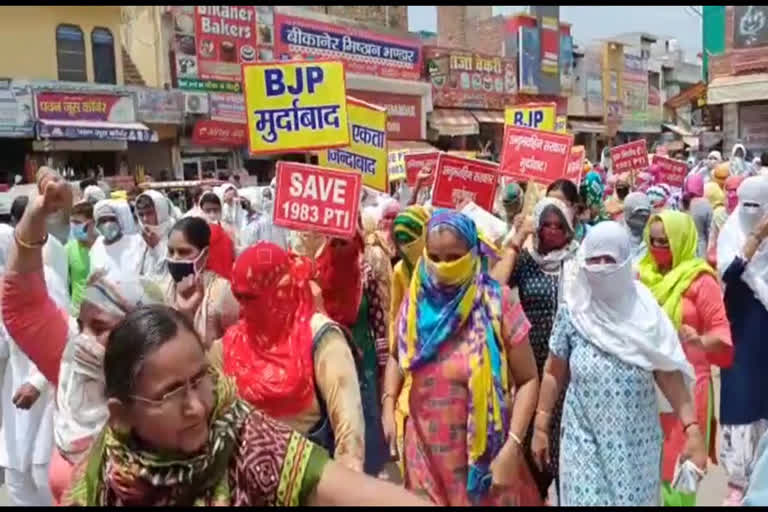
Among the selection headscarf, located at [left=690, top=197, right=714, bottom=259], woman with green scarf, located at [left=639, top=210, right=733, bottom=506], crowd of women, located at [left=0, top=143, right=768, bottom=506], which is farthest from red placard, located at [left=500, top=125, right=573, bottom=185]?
woman with green scarf, located at [left=639, top=210, right=733, bottom=506]

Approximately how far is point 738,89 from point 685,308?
23.8 metres

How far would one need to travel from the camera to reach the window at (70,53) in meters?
20.0

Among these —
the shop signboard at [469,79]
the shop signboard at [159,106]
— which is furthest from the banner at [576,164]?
the shop signboard at [469,79]

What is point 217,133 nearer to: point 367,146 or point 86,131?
point 86,131

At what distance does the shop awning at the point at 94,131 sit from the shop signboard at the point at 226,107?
6.58 feet

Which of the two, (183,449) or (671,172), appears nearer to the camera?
(183,449)

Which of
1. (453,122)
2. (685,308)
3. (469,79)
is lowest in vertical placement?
(685,308)

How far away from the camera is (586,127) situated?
39062 millimetres

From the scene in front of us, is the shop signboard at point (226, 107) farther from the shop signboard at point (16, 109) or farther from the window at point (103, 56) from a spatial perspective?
the shop signboard at point (16, 109)

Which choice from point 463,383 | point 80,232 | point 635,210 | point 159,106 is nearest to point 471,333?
point 463,383

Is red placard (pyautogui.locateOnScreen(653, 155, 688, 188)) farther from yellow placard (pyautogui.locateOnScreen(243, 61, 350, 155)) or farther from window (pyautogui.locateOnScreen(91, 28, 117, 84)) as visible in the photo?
window (pyautogui.locateOnScreen(91, 28, 117, 84))

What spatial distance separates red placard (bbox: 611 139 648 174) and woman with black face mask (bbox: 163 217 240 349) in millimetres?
8427

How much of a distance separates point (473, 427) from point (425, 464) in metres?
0.23

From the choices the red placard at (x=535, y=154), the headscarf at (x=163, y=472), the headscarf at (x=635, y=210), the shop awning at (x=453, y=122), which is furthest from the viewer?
the shop awning at (x=453, y=122)
